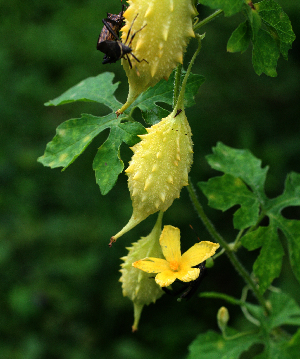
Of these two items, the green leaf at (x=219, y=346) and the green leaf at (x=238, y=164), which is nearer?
the green leaf at (x=219, y=346)

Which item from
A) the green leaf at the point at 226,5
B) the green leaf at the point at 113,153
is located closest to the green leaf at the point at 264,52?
the green leaf at the point at 226,5

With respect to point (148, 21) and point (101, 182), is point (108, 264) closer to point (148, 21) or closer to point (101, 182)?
point (101, 182)

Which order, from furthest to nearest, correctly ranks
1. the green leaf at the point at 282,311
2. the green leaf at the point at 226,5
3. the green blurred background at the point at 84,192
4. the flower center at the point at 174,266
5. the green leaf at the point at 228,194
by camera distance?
the green blurred background at the point at 84,192
the green leaf at the point at 282,311
the green leaf at the point at 228,194
the flower center at the point at 174,266
the green leaf at the point at 226,5

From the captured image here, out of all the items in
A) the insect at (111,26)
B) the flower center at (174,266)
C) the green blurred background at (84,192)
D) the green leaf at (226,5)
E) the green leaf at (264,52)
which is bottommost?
the green blurred background at (84,192)

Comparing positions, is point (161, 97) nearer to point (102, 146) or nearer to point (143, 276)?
point (102, 146)

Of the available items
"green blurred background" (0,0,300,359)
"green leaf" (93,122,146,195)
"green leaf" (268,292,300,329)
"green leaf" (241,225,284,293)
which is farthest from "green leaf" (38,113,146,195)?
"green blurred background" (0,0,300,359)

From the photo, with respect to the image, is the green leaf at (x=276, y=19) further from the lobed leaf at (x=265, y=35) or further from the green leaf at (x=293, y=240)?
the green leaf at (x=293, y=240)

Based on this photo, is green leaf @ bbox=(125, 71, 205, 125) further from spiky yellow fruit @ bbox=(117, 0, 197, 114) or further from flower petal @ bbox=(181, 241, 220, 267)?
flower petal @ bbox=(181, 241, 220, 267)
